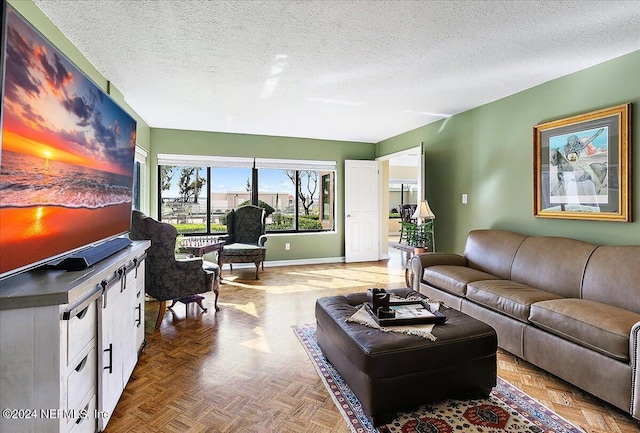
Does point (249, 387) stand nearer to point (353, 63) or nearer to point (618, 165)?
point (353, 63)

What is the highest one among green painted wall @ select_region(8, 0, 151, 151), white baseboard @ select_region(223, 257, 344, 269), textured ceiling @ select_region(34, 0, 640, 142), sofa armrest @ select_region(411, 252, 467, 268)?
textured ceiling @ select_region(34, 0, 640, 142)

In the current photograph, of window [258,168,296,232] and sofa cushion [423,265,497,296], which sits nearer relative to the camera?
sofa cushion [423,265,497,296]

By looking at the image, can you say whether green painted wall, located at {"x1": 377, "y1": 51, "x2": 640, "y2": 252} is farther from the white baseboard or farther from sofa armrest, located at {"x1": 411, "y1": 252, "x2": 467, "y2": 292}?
the white baseboard

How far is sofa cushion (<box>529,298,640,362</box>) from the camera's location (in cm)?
191

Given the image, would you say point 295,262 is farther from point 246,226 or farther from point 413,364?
point 413,364

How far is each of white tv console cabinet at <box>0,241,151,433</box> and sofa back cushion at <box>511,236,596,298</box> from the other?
326 centimetres

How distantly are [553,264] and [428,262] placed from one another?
116cm

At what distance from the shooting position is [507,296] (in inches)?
105

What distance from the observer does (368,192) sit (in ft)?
21.9

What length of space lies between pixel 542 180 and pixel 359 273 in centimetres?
301

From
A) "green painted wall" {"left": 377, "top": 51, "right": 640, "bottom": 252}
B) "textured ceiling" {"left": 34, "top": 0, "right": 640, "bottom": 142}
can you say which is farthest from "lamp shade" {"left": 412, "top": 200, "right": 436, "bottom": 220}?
"textured ceiling" {"left": 34, "top": 0, "right": 640, "bottom": 142}

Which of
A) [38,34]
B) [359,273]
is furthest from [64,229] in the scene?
[359,273]

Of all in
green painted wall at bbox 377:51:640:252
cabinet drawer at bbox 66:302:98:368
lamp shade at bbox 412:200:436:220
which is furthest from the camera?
lamp shade at bbox 412:200:436:220

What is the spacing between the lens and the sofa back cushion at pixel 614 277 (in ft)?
7.64
